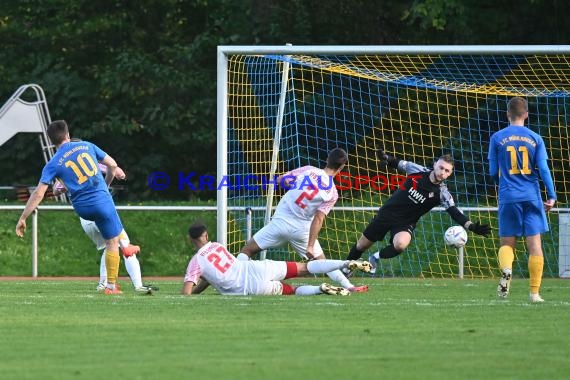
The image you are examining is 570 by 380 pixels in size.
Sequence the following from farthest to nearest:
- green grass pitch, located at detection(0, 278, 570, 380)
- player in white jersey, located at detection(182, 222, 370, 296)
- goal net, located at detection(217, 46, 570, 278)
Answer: goal net, located at detection(217, 46, 570, 278) → player in white jersey, located at detection(182, 222, 370, 296) → green grass pitch, located at detection(0, 278, 570, 380)

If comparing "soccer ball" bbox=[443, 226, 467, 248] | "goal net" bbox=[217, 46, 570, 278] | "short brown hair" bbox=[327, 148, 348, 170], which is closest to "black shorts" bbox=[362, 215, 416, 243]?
"soccer ball" bbox=[443, 226, 467, 248]

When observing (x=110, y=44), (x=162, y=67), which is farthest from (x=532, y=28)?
(x=110, y=44)

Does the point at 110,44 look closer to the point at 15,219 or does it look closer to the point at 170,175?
the point at 170,175

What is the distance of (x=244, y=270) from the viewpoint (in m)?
13.1

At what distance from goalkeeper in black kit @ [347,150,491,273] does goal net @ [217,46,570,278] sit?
6.19ft

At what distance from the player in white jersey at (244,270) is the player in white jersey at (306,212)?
2.38 ft

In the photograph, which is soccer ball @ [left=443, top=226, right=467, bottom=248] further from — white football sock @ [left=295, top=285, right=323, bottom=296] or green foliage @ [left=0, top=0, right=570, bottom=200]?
green foliage @ [left=0, top=0, right=570, bottom=200]

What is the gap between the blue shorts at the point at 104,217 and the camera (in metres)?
13.7

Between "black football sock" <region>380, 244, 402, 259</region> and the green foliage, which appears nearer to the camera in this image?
"black football sock" <region>380, 244, 402, 259</region>

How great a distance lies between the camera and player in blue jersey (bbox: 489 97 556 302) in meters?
12.4

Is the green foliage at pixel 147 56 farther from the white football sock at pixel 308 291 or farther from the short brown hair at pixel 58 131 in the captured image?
the white football sock at pixel 308 291

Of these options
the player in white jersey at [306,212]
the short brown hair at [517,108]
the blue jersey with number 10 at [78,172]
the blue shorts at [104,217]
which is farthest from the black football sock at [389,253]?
the short brown hair at [517,108]

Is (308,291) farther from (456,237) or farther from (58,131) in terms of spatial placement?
(456,237)

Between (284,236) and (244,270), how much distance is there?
1.55 m
